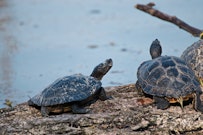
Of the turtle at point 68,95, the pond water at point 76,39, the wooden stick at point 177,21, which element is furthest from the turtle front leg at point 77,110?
the wooden stick at point 177,21

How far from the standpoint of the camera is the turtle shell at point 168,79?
4707 millimetres

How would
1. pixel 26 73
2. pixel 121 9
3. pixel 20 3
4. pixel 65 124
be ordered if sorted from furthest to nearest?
pixel 20 3
pixel 121 9
pixel 26 73
pixel 65 124

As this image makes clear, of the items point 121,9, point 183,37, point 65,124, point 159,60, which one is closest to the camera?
point 65,124

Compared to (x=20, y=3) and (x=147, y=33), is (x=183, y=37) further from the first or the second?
(x=20, y=3)

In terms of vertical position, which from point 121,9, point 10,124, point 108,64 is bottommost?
point 10,124

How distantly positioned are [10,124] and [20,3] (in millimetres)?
7050

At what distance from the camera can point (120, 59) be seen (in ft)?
24.6

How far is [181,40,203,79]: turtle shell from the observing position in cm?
555

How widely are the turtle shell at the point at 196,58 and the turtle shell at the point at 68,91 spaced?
3.58ft

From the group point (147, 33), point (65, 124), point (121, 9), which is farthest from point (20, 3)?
point (65, 124)

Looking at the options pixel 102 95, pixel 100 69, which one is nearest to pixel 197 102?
pixel 102 95

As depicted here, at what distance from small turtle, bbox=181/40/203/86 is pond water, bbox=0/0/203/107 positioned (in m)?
1.08

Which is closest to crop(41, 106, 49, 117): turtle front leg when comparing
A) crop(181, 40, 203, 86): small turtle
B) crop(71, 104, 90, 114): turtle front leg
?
crop(71, 104, 90, 114): turtle front leg

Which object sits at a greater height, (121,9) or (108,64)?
(121,9)
